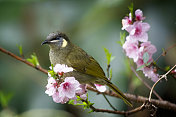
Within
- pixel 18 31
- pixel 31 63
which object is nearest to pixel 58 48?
pixel 31 63

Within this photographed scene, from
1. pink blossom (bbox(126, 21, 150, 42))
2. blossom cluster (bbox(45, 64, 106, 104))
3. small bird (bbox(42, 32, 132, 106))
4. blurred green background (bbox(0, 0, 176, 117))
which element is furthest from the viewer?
blurred green background (bbox(0, 0, 176, 117))

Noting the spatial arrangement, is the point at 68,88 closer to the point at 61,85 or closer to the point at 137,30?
the point at 61,85

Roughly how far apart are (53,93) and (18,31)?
2.06 meters

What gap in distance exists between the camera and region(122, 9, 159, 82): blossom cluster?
1.33 meters

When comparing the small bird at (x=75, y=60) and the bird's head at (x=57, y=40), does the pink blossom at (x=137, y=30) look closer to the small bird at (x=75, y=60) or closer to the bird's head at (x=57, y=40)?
the small bird at (x=75, y=60)

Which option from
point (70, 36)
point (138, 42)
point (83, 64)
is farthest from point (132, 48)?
point (70, 36)

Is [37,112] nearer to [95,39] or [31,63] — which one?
[95,39]

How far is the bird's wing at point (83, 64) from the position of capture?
1643 mm

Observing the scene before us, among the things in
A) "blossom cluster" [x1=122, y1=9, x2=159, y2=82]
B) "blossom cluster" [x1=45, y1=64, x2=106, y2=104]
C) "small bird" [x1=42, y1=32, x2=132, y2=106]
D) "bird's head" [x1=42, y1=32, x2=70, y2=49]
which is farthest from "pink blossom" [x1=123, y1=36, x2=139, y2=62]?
"bird's head" [x1=42, y1=32, x2=70, y2=49]

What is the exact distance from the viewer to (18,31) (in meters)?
3.08

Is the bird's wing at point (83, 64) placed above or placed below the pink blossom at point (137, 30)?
below

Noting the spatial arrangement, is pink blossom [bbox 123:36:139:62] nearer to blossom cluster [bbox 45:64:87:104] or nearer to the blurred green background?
blossom cluster [bbox 45:64:87:104]

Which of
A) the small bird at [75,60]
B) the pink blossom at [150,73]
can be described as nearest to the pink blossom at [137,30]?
the pink blossom at [150,73]

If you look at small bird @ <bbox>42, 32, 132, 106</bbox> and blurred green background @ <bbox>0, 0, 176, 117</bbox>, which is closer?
small bird @ <bbox>42, 32, 132, 106</bbox>
